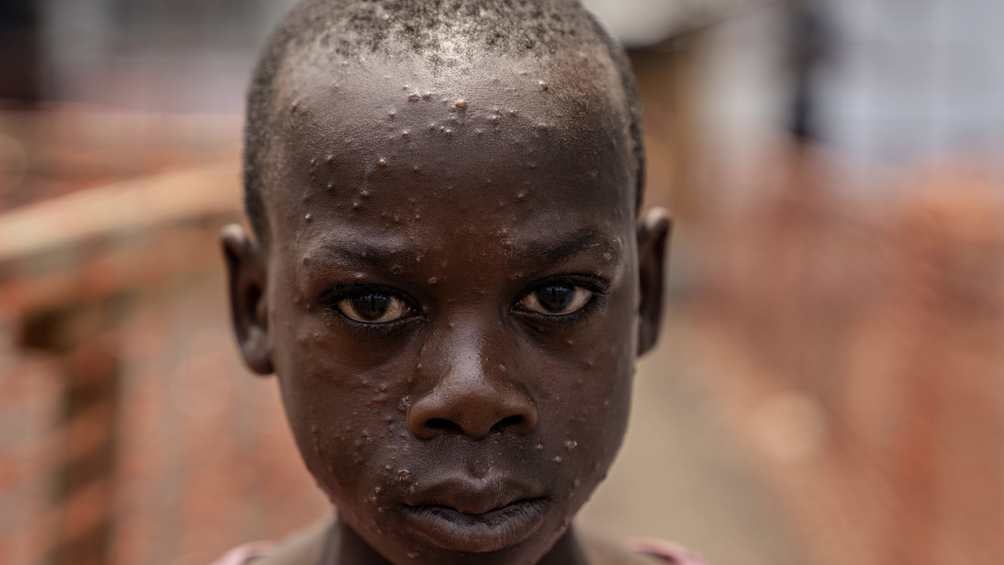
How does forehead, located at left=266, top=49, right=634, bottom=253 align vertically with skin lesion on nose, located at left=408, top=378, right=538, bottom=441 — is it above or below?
above

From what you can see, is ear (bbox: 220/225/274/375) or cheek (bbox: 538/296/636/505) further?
ear (bbox: 220/225/274/375)

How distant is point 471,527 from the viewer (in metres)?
1.06

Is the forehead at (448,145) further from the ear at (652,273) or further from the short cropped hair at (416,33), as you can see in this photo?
the ear at (652,273)

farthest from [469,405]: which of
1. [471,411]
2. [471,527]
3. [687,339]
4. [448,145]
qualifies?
[687,339]

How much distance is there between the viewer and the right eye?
3.57 feet

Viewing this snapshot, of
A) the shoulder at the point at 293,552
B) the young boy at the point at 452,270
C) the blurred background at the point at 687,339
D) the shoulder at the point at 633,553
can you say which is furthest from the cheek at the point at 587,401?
the blurred background at the point at 687,339

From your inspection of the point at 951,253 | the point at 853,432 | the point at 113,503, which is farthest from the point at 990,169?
the point at 113,503

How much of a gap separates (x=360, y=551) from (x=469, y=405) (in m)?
0.37

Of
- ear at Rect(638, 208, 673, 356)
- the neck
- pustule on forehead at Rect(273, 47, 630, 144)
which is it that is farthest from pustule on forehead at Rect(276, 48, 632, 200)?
the neck

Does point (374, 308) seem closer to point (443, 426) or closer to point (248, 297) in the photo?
point (443, 426)

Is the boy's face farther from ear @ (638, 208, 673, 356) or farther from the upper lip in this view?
ear @ (638, 208, 673, 356)

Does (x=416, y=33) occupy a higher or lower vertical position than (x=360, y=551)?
higher

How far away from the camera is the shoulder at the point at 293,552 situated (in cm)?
144

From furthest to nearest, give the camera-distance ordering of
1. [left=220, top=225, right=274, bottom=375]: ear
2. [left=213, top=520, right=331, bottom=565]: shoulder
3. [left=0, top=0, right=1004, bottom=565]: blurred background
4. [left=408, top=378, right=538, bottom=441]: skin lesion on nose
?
[left=0, top=0, right=1004, bottom=565]: blurred background → [left=213, top=520, right=331, bottom=565]: shoulder → [left=220, top=225, right=274, bottom=375]: ear → [left=408, top=378, right=538, bottom=441]: skin lesion on nose
